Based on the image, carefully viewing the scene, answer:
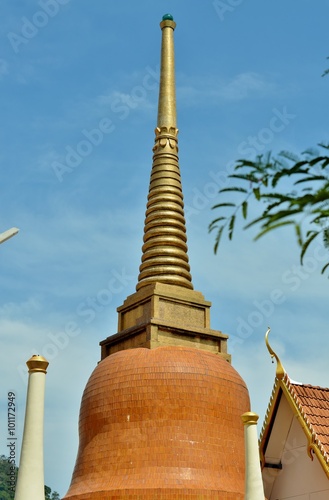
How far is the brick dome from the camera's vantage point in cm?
2147

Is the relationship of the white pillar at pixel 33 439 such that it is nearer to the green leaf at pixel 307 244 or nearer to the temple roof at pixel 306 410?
the temple roof at pixel 306 410

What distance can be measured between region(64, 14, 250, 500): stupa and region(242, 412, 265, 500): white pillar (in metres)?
4.54

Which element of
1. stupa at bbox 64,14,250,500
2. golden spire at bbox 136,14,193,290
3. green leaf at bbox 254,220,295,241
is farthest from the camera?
golden spire at bbox 136,14,193,290

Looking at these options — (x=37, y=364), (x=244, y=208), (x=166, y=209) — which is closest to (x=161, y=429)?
(x=37, y=364)

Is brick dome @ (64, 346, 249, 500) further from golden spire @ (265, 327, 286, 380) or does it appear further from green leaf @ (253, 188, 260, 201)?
green leaf @ (253, 188, 260, 201)

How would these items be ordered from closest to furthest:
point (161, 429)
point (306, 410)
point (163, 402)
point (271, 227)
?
point (271, 227)
point (306, 410)
point (161, 429)
point (163, 402)

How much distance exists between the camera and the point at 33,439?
1664 centimetres

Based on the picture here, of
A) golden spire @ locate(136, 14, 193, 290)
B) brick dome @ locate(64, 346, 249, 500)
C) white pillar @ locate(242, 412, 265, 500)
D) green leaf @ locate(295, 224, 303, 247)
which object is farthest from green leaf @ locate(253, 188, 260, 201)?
golden spire @ locate(136, 14, 193, 290)

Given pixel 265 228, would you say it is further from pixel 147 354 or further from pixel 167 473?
pixel 147 354

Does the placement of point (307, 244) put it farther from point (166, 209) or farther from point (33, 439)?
point (166, 209)

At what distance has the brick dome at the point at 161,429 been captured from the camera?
21.5 metres

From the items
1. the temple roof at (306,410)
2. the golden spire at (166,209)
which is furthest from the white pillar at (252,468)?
the golden spire at (166,209)

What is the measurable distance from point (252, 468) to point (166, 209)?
1226 centimetres

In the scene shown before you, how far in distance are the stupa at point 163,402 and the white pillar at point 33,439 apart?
16.7ft
